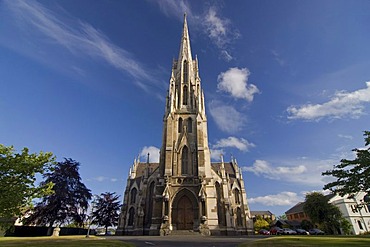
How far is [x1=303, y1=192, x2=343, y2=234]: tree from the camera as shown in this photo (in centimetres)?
3800

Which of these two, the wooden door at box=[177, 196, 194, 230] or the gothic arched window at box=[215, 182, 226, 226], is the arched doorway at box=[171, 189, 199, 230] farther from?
the gothic arched window at box=[215, 182, 226, 226]

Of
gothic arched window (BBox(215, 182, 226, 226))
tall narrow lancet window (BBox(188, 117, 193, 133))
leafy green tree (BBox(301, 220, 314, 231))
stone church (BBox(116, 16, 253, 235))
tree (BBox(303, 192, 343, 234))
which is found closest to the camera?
stone church (BBox(116, 16, 253, 235))

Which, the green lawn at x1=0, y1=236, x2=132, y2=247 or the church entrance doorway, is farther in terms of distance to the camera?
the church entrance doorway

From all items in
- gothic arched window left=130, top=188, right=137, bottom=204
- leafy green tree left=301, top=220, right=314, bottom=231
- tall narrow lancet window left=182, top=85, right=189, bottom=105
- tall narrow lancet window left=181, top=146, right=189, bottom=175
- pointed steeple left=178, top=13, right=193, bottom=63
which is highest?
pointed steeple left=178, top=13, right=193, bottom=63

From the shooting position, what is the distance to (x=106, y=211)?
139ft

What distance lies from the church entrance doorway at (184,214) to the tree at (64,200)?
16.7m

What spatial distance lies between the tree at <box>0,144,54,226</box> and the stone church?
1623cm

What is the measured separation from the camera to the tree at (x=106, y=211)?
41312 millimetres

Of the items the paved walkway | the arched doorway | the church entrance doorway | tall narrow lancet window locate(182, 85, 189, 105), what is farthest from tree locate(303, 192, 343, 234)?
tall narrow lancet window locate(182, 85, 189, 105)

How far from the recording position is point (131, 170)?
40781mm

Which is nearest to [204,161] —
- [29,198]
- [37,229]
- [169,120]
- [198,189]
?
[198,189]

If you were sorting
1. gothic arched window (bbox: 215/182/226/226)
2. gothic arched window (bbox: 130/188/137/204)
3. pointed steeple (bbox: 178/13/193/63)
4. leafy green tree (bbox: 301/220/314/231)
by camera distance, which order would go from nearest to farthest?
gothic arched window (bbox: 215/182/226/226) → gothic arched window (bbox: 130/188/137/204) → pointed steeple (bbox: 178/13/193/63) → leafy green tree (bbox: 301/220/314/231)

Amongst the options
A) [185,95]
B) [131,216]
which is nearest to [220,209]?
[131,216]

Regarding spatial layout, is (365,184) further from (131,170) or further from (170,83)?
(131,170)
